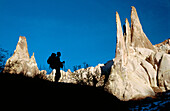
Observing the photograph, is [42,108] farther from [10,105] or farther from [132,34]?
[132,34]

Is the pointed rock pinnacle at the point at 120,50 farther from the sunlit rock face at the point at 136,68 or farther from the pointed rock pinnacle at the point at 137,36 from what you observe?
the pointed rock pinnacle at the point at 137,36

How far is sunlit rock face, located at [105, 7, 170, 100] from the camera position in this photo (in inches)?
949

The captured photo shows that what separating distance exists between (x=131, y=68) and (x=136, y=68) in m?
0.94

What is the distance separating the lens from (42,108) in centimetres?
564

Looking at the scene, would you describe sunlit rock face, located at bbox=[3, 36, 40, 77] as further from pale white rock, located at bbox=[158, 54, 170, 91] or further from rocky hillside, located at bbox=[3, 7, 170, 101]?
pale white rock, located at bbox=[158, 54, 170, 91]

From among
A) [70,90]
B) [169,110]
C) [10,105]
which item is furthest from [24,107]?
[169,110]

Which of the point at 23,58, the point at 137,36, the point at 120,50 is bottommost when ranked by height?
the point at 120,50

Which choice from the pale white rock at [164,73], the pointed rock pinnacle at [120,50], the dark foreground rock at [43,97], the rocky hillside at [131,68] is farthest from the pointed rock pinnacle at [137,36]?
the dark foreground rock at [43,97]

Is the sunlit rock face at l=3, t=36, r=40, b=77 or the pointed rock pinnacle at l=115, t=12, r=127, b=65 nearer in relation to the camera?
the pointed rock pinnacle at l=115, t=12, r=127, b=65

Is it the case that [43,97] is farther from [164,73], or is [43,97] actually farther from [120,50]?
[164,73]

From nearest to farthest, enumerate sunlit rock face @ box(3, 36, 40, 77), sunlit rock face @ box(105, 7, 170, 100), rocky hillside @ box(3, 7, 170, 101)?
sunlit rock face @ box(105, 7, 170, 100) < rocky hillside @ box(3, 7, 170, 101) < sunlit rock face @ box(3, 36, 40, 77)

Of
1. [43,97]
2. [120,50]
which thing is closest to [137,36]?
[120,50]

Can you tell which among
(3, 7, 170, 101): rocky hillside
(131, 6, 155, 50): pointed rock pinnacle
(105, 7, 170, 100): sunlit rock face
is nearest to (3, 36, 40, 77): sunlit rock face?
(3, 7, 170, 101): rocky hillside

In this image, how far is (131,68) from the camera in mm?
28203
